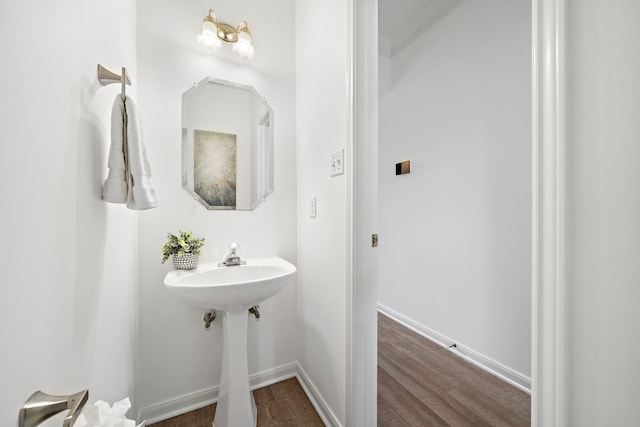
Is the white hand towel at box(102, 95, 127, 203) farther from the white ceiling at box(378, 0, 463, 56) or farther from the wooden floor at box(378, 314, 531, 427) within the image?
the white ceiling at box(378, 0, 463, 56)

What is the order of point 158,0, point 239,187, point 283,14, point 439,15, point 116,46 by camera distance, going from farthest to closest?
point 439,15 → point 283,14 → point 239,187 → point 158,0 → point 116,46

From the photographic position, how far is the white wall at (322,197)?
1.13 meters

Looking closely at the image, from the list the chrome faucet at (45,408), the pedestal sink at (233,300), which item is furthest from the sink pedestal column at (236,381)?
the chrome faucet at (45,408)

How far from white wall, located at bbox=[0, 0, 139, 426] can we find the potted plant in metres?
0.33

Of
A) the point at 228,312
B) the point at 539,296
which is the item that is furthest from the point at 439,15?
the point at 228,312

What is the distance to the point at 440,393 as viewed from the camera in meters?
1.45

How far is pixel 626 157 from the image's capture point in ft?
1.24

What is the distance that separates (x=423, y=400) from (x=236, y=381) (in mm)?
1065

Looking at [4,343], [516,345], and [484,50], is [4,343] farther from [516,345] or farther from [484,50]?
[484,50]

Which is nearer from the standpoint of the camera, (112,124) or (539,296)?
(539,296)

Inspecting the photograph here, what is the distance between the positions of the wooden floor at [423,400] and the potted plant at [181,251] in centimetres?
83

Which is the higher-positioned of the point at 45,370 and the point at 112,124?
the point at 112,124

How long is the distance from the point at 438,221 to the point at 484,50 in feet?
4.10

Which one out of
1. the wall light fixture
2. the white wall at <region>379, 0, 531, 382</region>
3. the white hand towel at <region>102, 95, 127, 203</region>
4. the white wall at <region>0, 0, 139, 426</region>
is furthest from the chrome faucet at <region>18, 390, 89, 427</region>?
the white wall at <region>379, 0, 531, 382</region>
